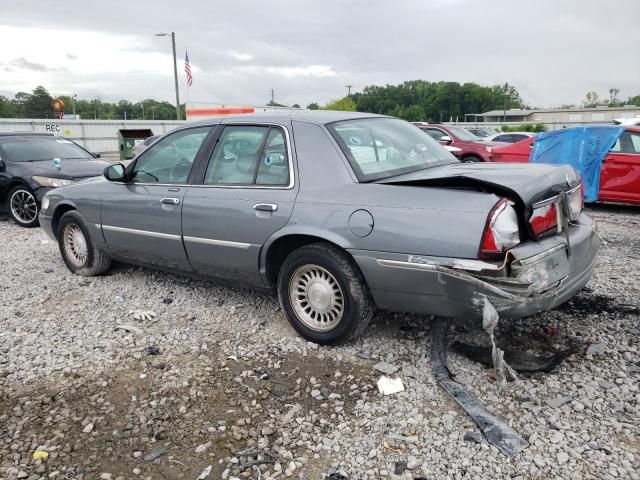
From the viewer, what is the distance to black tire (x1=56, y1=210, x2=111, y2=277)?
5.40 metres

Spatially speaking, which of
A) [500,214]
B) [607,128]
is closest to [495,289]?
[500,214]

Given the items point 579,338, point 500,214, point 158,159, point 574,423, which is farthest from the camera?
point 158,159

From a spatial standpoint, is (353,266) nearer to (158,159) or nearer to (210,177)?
(210,177)

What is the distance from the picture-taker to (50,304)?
4828 mm

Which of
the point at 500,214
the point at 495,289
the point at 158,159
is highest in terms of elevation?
the point at 158,159

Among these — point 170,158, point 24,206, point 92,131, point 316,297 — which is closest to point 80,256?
point 170,158

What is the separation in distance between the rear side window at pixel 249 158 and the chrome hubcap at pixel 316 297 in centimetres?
68

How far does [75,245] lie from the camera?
5.61 metres

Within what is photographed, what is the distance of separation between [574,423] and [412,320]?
1555mm

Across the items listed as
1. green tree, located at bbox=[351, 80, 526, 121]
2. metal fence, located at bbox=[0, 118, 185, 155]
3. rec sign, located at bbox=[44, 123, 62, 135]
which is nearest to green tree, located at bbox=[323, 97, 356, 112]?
green tree, located at bbox=[351, 80, 526, 121]

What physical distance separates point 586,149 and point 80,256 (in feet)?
27.3

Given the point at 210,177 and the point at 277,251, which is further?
the point at 210,177

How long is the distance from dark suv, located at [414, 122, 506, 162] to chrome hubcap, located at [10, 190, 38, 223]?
8.12 meters

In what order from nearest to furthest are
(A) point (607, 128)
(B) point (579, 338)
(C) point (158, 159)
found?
(B) point (579, 338) → (C) point (158, 159) → (A) point (607, 128)
